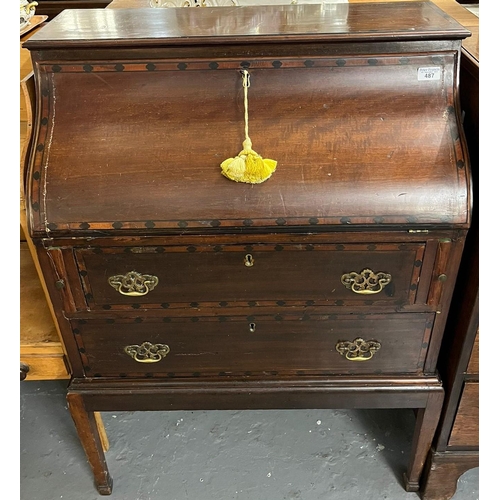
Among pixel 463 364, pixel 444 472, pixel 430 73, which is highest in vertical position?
pixel 430 73

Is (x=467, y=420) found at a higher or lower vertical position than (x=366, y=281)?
lower

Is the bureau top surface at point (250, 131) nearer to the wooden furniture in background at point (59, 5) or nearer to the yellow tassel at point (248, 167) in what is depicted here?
the yellow tassel at point (248, 167)

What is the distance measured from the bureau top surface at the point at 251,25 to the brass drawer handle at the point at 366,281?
54 centimetres

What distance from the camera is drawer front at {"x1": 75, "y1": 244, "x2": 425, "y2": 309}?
3.96 feet

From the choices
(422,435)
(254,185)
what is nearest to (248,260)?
(254,185)

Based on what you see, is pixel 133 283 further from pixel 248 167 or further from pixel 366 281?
pixel 366 281

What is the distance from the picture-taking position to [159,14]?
1376 mm

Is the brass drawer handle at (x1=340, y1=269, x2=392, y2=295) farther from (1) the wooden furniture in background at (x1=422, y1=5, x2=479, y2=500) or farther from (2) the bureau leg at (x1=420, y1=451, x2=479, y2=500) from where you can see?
(2) the bureau leg at (x1=420, y1=451, x2=479, y2=500)

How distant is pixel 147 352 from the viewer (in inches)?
54.4

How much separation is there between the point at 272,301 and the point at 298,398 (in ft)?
1.10

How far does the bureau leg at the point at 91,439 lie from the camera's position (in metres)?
1.46

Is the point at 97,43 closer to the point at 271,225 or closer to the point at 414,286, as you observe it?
the point at 271,225

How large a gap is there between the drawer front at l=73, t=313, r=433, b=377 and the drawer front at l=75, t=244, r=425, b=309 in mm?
69

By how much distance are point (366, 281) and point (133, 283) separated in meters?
0.56
